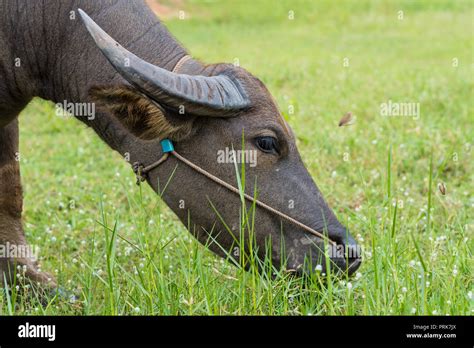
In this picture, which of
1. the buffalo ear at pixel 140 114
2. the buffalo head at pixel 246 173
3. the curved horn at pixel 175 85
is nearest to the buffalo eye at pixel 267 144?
the buffalo head at pixel 246 173

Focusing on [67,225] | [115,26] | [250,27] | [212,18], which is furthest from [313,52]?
[115,26]

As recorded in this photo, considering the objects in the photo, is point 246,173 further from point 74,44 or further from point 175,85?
point 74,44

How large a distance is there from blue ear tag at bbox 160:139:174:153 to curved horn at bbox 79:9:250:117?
21cm

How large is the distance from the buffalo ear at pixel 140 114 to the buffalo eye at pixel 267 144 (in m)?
0.34

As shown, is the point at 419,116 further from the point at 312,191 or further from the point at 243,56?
the point at 243,56

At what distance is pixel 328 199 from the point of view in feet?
18.4

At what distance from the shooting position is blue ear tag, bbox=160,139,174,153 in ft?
12.2

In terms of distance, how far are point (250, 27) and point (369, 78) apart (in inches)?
346

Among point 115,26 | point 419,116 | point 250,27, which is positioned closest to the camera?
point 115,26

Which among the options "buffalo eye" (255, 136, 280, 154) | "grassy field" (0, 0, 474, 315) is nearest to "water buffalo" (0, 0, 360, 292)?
"buffalo eye" (255, 136, 280, 154)

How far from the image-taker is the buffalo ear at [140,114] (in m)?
3.51

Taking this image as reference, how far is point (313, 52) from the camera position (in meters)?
13.8

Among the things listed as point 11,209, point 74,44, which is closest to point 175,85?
point 74,44

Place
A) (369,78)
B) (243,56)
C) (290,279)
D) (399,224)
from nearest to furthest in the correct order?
(290,279)
(399,224)
(369,78)
(243,56)
